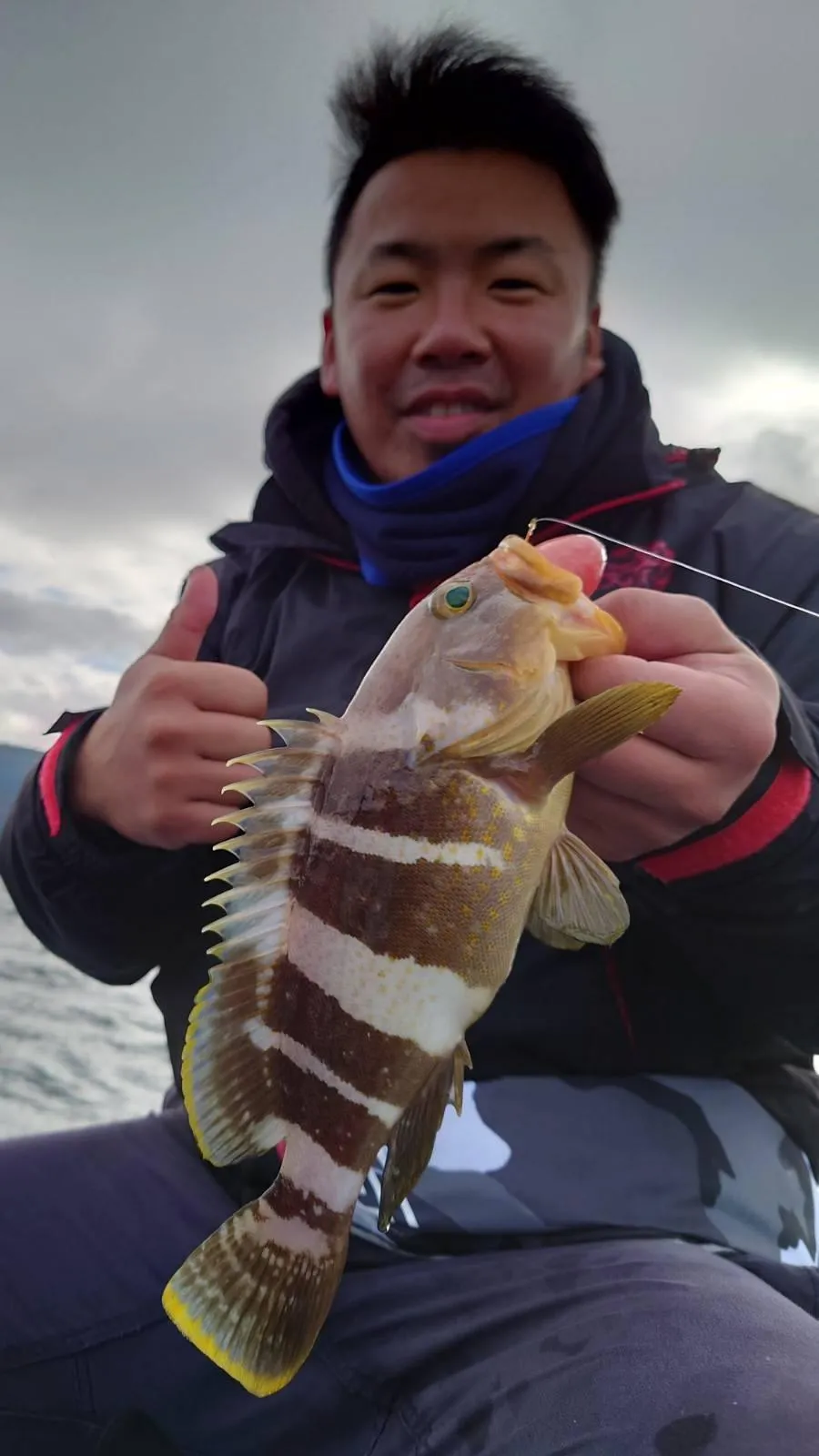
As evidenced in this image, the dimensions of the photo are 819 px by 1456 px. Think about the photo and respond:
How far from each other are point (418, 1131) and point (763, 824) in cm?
56

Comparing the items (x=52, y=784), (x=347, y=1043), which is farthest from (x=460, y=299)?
(x=347, y=1043)

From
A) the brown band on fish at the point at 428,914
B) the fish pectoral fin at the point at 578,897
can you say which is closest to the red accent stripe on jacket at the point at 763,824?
the fish pectoral fin at the point at 578,897

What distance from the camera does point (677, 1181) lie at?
131 centimetres

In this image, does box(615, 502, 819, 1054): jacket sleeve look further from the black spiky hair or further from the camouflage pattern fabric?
the black spiky hair

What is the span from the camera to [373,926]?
38.0 inches

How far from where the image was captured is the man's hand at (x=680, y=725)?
92cm

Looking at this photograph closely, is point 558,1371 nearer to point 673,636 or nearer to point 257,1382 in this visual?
point 257,1382

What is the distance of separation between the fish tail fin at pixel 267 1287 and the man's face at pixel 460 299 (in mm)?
1634

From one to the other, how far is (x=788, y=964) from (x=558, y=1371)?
25.8 inches

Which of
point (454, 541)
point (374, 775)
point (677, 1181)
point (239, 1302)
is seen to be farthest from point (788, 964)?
point (454, 541)

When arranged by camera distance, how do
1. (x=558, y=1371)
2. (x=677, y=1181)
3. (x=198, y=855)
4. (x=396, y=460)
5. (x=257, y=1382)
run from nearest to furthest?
(x=257, y=1382)
(x=558, y=1371)
(x=677, y=1181)
(x=198, y=855)
(x=396, y=460)

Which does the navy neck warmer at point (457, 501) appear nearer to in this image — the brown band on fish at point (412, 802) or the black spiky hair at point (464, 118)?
the black spiky hair at point (464, 118)

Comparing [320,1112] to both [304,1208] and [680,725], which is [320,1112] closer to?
[304,1208]

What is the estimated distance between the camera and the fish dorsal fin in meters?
1.02
